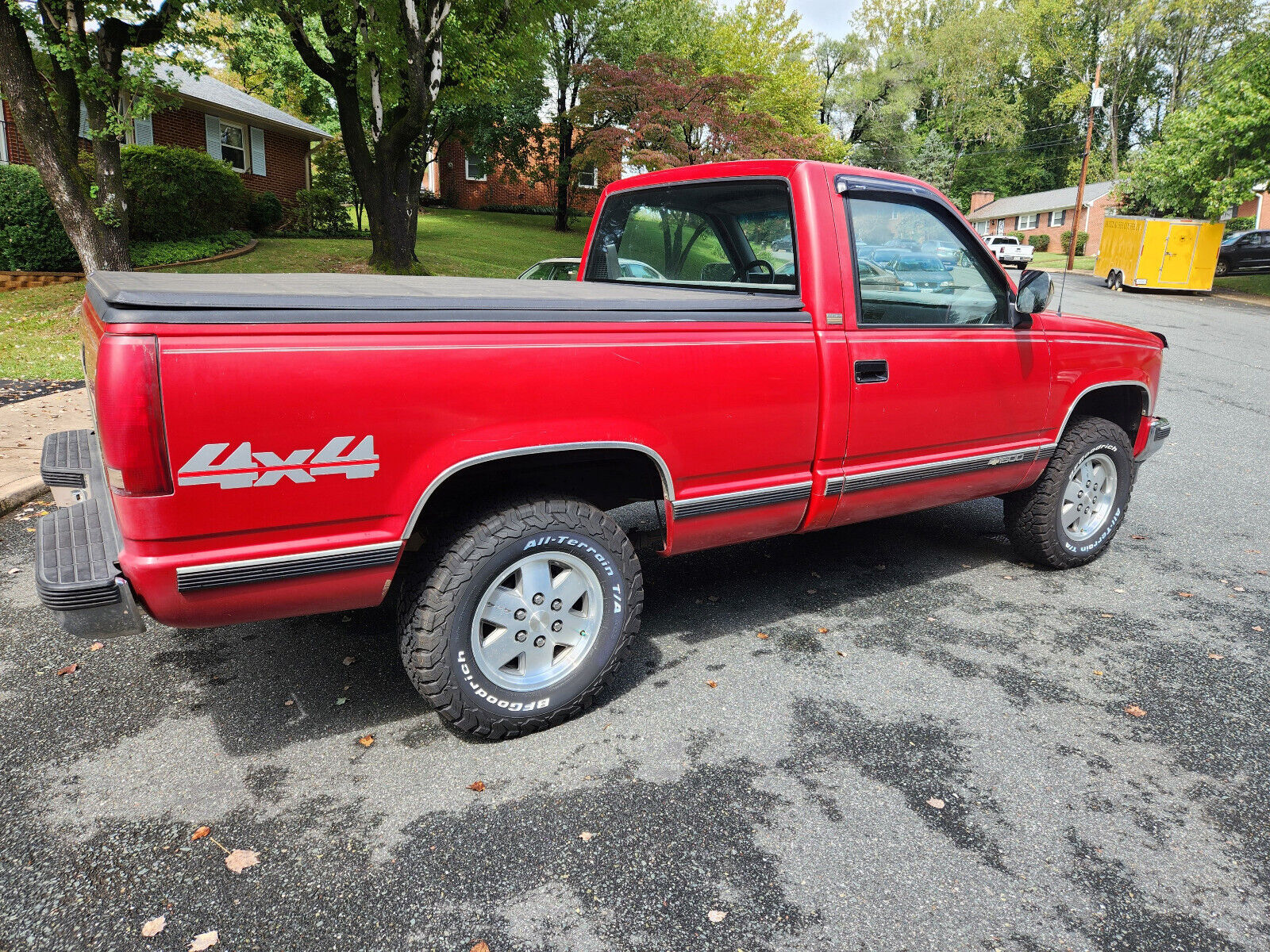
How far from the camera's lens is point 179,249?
16.3 metres

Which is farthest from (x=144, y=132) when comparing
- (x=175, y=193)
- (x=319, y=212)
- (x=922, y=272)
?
(x=922, y=272)

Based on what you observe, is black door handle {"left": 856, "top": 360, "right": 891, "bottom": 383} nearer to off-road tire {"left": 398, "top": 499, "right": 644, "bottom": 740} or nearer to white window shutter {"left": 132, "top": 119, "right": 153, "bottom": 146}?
off-road tire {"left": 398, "top": 499, "right": 644, "bottom": 740}

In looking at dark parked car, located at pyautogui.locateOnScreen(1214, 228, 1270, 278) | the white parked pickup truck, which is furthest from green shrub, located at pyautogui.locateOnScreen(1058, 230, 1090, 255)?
dark parked car, located at pyautogui.locateOnScreen(1214, 228, 1270, 278)

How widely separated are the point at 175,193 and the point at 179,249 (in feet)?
4.86

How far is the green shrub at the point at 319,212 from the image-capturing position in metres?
24.1

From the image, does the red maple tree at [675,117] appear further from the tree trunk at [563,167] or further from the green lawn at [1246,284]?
the green lawn at [1246,284]

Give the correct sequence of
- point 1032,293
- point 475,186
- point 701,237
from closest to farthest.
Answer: point 1032,293 → point 701,237 → point 475,186

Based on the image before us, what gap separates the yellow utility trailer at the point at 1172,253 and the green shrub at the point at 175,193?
25.0 m

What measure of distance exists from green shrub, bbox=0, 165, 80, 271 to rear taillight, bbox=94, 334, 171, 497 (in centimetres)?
1519

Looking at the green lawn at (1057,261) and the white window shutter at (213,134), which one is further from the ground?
the white window shutter at (213,134)

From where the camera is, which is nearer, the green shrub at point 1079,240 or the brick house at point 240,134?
the brick house at point 240,134

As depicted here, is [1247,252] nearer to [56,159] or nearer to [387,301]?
[56,159]

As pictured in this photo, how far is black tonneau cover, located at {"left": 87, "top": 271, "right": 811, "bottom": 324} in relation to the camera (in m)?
2.23

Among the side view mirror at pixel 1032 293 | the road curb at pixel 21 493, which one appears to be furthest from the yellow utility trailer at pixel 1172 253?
the road curb at pixel 21 493
